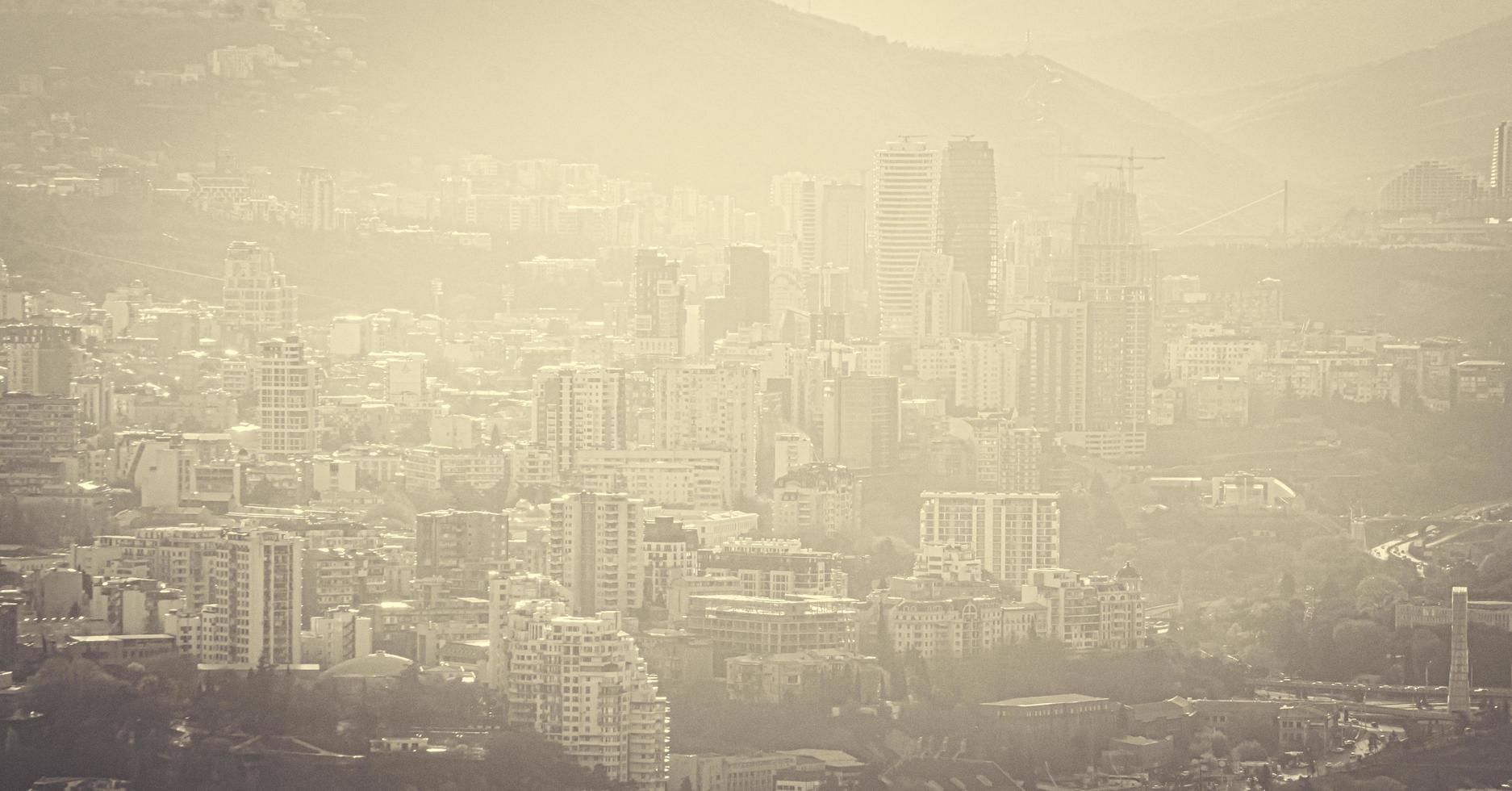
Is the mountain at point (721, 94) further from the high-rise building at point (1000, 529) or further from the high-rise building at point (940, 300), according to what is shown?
the high-rise building at point (1000, 529)

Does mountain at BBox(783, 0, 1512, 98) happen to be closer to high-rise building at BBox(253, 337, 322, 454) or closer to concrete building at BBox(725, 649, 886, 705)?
high-rise building at BBox(253, 337, 322, 454)

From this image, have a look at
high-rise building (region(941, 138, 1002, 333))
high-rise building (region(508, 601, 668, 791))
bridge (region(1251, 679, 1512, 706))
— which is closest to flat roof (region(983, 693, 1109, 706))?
bridge (region(1251, 679, 1512, 706))

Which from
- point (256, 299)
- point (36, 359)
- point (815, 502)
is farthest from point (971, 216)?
point (36, 359)

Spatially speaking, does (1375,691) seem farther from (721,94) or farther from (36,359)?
(721,94)

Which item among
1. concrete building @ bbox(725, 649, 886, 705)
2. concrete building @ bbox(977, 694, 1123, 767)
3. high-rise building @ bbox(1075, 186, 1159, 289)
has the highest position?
high-rise building @ bbox(1075, 186, 1159, 289)

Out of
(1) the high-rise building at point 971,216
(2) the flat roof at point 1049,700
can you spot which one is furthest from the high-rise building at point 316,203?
(2) the flat roof at point 1049,700

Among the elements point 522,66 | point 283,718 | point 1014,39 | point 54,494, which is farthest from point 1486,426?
point 1014,39
